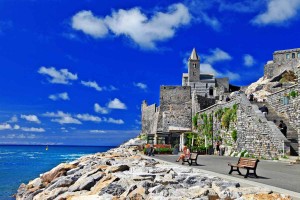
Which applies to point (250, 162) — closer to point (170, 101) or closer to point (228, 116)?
point (228, 116)

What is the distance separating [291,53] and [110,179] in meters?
64.9

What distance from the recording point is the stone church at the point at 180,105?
123 feet

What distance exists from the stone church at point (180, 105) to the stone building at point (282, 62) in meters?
8.91

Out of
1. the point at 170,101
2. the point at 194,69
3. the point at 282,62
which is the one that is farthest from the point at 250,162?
the point at 194,69

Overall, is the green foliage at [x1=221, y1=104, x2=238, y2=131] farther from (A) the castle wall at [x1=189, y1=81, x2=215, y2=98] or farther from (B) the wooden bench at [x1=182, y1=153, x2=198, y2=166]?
(A) the castle wall at [x1=189, y1=81, x2=215, y2=98]

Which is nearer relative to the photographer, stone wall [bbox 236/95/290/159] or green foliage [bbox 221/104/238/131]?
stone wall [bbox 236/95/290/159]

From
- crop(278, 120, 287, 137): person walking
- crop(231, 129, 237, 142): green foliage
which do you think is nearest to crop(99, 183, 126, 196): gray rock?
crop(278, 120, 287, 137): person walking

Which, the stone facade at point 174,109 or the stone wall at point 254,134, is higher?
the stone facade at point 174,109

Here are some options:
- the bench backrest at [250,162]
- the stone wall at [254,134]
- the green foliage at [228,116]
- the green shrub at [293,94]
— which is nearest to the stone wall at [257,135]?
the stone wall at [254,134]

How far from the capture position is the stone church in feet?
123

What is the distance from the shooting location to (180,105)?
2420 inches

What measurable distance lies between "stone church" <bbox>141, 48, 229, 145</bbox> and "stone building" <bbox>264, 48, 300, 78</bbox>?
8910 mm

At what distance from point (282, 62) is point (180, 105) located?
24.1m

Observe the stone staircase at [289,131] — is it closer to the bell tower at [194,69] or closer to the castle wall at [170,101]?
the castle wall at [170,101]
